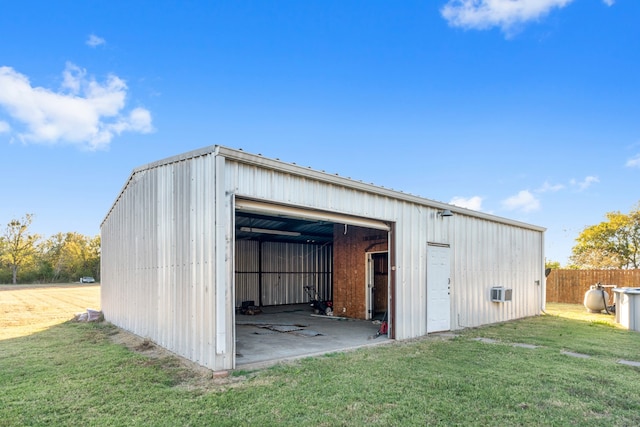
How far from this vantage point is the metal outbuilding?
5.81 m

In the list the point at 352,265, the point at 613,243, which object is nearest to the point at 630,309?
the point at 352,265

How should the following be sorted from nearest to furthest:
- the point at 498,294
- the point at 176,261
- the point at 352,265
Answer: the point at 176,261 → the point at 498,294 → the point at 352,265

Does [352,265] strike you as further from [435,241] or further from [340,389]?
[340,389]

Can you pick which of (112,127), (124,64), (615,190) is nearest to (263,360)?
(124,64)

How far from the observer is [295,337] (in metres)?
8.69

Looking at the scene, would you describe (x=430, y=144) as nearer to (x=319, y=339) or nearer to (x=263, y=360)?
(x=319, y=339)

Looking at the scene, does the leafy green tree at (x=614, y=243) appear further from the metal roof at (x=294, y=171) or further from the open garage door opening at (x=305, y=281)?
the metal roof at (x=294, y=171)

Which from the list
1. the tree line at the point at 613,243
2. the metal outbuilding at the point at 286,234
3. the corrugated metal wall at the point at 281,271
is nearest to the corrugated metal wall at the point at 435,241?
the metal outbuilding at the point at 286,234

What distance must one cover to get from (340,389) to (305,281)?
14.1 m

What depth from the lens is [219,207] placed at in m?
5.69

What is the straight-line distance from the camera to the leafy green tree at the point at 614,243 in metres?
26.1

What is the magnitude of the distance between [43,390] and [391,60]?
39.3ft

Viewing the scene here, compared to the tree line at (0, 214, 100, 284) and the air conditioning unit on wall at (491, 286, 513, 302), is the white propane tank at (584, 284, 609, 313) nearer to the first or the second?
the air conditioning unit on wall at (491, 286, 513, 302)

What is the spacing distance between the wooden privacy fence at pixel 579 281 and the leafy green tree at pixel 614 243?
30.1ft
